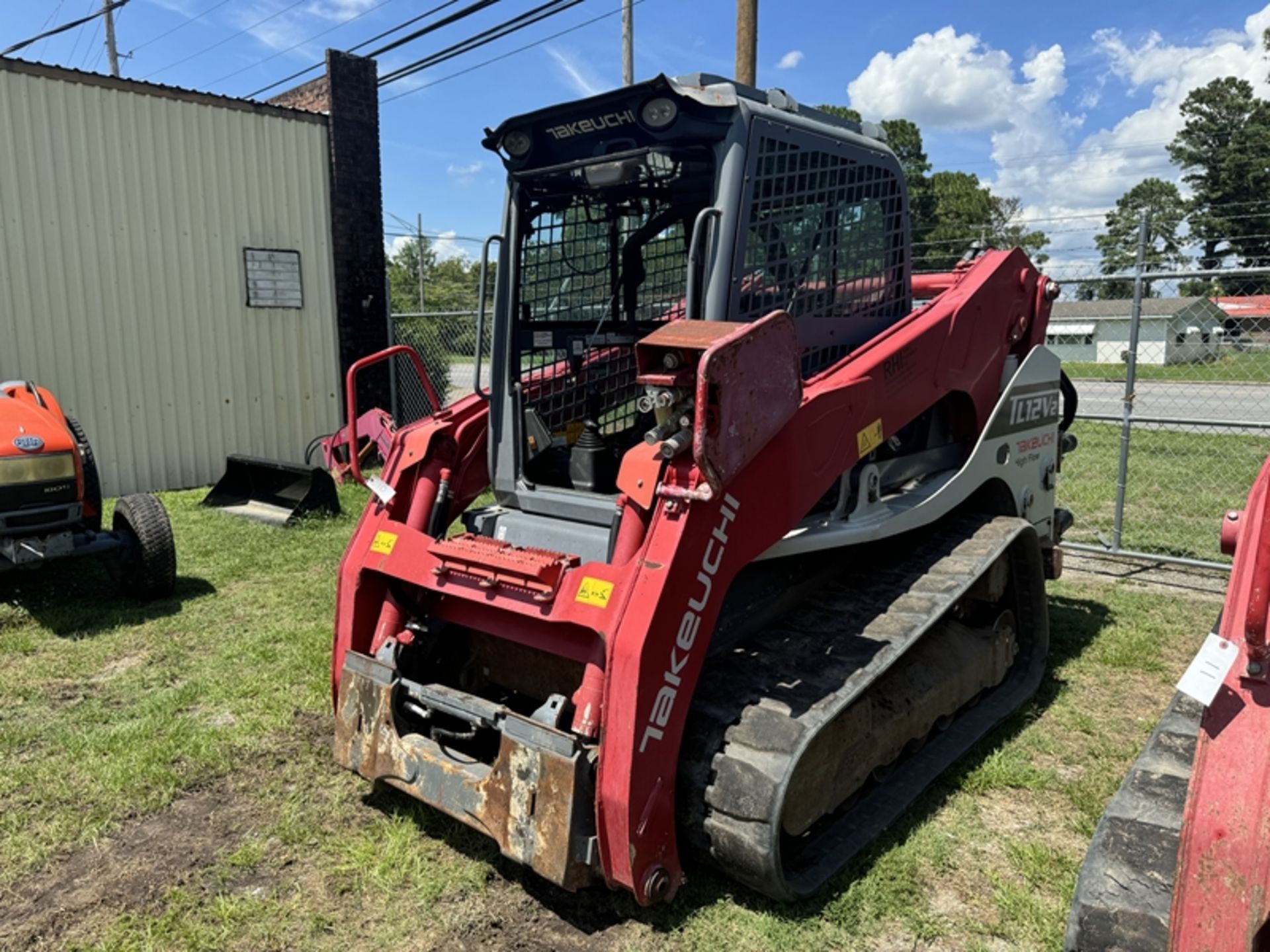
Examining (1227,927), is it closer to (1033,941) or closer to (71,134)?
(1033,941)

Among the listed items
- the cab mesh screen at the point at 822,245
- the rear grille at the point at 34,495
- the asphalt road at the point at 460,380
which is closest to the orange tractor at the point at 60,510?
the rear grille at the point at 34,495

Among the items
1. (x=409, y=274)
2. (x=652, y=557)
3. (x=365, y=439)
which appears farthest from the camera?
(x=409, y=274)

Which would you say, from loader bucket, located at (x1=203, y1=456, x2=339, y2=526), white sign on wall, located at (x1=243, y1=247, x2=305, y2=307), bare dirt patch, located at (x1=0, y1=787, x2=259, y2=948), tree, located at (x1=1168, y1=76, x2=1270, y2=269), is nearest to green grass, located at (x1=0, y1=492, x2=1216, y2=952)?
bare dirt patch, located at (x1=0, y1=787, x2=259, y2=948)

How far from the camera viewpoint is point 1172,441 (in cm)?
1424

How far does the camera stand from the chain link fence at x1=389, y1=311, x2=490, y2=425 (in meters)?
12.1

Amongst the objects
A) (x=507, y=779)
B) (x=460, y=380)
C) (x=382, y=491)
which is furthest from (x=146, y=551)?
(x=460, y=380)

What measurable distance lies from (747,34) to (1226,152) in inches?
2051

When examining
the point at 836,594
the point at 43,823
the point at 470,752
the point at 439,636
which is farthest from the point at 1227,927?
the point at 43,823

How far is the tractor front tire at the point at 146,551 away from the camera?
5.96 metres

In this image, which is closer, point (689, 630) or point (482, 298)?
point (689, 630)

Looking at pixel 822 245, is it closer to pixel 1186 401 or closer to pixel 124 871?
pixel 124 871

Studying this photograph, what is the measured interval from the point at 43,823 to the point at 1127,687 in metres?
4.81

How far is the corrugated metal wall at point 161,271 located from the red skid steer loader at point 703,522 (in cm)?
734

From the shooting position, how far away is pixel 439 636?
376 cm
